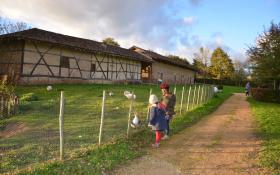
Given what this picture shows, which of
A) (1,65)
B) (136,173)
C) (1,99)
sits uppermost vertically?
(1,65)

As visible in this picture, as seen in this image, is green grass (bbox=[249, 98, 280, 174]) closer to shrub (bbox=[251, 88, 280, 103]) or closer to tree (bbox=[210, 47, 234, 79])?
shrub (bbox=[251, 88, 280, 103])

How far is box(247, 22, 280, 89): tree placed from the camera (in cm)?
2561

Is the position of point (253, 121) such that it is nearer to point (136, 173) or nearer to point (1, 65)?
point (136, 173)

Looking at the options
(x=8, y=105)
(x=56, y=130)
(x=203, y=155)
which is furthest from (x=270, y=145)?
(x=8, y=105)

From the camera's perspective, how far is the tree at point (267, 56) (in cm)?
2561

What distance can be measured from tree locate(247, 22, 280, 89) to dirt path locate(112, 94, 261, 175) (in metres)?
15.8

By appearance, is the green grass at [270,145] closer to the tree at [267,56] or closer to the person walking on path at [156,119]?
the person walking on path at [156,119]

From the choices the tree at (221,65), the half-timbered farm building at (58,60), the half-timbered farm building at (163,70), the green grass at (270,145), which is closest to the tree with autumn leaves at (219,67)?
the tree at (221,65)

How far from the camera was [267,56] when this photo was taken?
2617 cm

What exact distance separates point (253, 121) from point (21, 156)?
36.1 ft

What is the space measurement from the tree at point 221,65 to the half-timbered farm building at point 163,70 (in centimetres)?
1794

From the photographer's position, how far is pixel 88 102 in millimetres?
16281

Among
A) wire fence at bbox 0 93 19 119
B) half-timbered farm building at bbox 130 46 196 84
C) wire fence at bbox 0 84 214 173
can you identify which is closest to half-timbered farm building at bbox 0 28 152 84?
half-timbered farm building at bbox 130 46 196 84

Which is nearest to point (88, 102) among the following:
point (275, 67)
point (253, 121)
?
point (253, 121)
